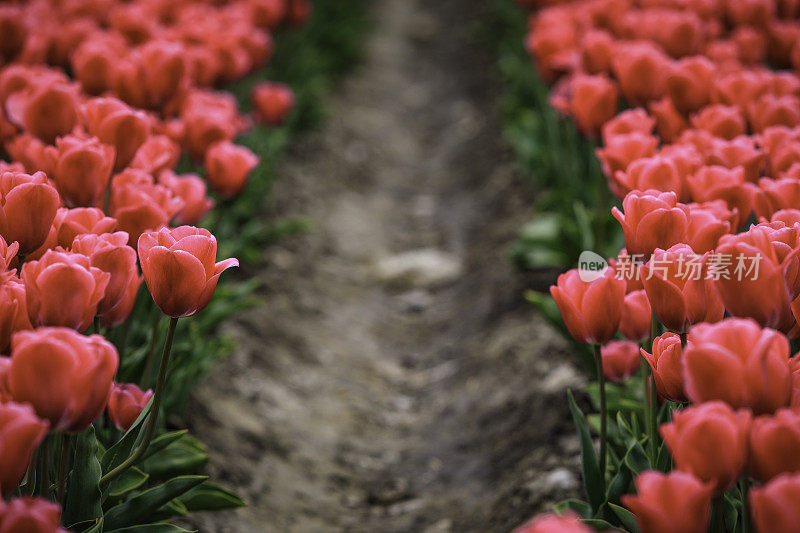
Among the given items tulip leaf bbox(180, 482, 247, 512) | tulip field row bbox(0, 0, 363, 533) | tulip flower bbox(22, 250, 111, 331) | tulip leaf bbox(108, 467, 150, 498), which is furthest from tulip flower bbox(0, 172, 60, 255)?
tulip leaf bbox(180, 482, 247, 512)

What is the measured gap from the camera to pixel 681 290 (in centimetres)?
138

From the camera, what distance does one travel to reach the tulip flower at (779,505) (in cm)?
93

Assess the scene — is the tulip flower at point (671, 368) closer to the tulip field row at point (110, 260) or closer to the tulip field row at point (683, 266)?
the tulip field row at point (683, 266)

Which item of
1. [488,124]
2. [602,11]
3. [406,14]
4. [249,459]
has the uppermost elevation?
[602,11]

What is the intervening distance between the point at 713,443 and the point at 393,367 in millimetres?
2797

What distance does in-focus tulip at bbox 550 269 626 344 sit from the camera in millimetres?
1479

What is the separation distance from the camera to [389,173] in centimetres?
621

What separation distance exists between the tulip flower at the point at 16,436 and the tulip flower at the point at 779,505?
94 centimetres

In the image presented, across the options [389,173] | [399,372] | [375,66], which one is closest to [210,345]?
[399,372]

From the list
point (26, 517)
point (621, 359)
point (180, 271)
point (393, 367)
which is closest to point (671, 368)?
point (621, 359)

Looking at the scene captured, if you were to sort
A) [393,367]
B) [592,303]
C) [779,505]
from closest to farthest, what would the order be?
[779,505] → [592,303] → [393,367]

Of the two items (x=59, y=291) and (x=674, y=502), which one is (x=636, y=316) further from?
(x=59, y=291)

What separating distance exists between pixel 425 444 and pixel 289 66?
3846mm

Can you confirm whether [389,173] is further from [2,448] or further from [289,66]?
[2,448]
